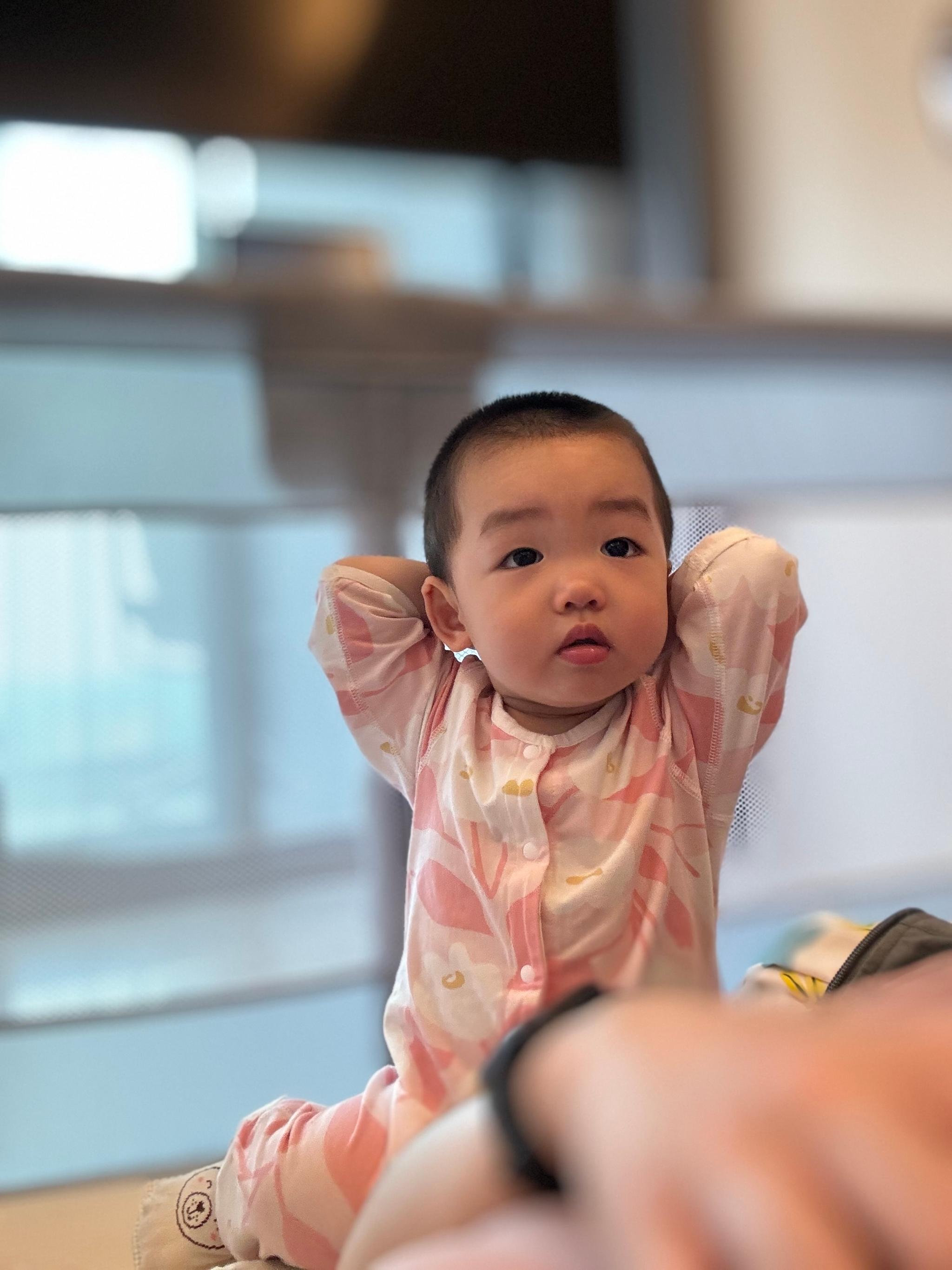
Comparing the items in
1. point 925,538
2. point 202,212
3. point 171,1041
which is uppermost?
point 202,212

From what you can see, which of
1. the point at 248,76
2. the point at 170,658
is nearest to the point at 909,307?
the point at 170,658

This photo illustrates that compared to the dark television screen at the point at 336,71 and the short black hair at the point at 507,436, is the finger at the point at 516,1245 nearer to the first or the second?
the short black hair at the point at 507,436

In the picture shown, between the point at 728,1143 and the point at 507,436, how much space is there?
0.33 m

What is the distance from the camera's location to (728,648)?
1.66ft

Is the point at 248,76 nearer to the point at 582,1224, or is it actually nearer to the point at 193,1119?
the point at 193,1119

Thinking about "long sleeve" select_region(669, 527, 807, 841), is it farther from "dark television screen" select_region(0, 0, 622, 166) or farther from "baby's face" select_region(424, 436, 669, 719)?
"dark television screen" select_region(0, 0, 622, 166)

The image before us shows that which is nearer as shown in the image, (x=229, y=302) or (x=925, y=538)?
(x=229, y=302)

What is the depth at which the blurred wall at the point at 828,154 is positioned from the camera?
184 centimetres

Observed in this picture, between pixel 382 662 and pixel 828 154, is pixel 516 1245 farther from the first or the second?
pixel 828 154

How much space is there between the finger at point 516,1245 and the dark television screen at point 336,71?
5.98 feet

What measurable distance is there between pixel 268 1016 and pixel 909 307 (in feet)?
2.99

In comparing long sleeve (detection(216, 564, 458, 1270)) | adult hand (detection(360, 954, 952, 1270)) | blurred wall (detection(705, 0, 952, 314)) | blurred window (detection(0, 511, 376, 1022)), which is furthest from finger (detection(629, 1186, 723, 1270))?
blurred wall (detection(705, 0, 952, 314))

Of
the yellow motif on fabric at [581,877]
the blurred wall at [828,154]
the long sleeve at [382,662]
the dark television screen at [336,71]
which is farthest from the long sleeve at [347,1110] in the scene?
the dark television screen at [336,71]

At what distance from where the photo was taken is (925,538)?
42.6 inches
